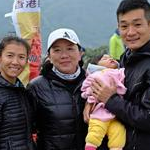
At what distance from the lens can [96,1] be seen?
509ft

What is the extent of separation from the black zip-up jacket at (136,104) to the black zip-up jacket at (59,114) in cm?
45

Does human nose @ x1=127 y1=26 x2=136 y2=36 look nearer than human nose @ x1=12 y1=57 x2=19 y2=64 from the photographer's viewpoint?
Yes

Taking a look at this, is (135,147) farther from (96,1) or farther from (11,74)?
(96,1)

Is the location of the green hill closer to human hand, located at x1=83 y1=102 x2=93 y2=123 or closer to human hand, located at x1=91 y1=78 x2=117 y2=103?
human hand, located at x1=83 y1=102 x2=93 y2=123

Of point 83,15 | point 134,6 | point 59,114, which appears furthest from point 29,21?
point 83,15

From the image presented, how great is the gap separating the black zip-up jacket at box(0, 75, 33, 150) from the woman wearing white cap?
0.15m

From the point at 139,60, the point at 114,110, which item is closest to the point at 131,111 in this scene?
the point at 114,110

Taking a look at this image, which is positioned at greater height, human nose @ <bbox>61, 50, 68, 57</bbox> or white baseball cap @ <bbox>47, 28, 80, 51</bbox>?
white baseball cap @ <bbox>47, 28, 80, 51</bbox>

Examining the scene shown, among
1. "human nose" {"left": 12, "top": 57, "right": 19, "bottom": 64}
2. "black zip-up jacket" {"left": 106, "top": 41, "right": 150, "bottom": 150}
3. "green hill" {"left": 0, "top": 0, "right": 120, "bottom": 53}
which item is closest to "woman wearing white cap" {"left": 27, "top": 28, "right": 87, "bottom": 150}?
"human nose" {"left": 12, "top": 57, "right": 19, "bottom": 64}

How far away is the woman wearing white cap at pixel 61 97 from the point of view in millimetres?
3027

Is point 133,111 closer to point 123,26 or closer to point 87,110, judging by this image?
point 87,110

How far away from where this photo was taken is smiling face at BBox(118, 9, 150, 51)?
8.81ft

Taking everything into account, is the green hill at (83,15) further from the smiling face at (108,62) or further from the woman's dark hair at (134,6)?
the woman's dark hair at (134,6)

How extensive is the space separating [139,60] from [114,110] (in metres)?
0.36
